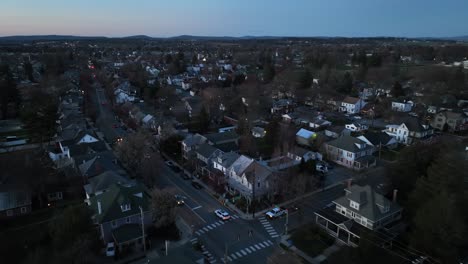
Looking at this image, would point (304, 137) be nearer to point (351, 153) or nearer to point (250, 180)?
point (351, 153)

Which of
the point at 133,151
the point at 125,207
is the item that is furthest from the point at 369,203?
the point at 133,151

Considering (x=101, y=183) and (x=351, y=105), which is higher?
(x=351, y=105)

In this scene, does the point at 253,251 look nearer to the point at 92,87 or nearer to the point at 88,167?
the point at 88,167

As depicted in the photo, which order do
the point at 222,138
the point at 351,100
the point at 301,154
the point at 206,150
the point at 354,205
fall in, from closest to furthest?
the point at 354,205, the point at 206,150, the point at 301,154, the point at 222,138, the point at 351,100

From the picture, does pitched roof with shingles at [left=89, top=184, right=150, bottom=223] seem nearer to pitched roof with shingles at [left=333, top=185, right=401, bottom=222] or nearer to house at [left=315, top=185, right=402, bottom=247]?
house at [left=315, top=185, right=402, bottom=247]

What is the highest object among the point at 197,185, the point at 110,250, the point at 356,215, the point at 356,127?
the point at 356,127

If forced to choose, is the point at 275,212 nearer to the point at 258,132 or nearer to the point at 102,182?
the point at 102,182

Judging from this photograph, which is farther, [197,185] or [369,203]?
[197,185]

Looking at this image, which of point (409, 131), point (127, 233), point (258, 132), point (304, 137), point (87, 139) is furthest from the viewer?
point (258, 132)
